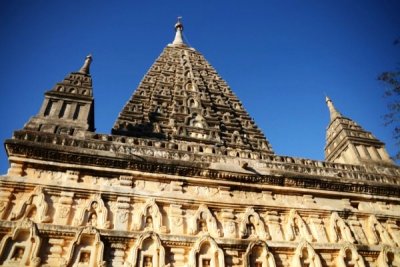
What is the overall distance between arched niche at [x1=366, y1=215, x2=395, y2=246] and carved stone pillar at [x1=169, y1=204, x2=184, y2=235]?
595 centimetres

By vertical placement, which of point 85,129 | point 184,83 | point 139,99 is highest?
point 184,83

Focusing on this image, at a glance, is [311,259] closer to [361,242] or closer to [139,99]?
[361,242]

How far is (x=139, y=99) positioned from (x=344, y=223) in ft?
36.7

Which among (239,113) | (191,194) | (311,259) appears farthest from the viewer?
(239,113)

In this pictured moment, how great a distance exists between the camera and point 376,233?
10.0m

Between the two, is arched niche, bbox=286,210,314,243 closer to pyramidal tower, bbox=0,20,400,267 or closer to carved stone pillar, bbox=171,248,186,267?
pyramidal tower, bbox=0,20,400,267

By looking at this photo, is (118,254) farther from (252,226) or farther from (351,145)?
(351,145)

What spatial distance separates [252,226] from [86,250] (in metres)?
4.51

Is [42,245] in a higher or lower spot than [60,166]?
Result: lower

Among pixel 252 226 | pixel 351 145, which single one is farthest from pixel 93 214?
pixel 351 145

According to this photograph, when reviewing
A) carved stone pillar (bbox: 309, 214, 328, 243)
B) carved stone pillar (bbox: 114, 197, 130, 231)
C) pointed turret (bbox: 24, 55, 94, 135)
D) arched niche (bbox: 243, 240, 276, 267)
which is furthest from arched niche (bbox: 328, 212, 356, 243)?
pointed turret (bbox: 24, 55, 94, 135)

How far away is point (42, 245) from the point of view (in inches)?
288

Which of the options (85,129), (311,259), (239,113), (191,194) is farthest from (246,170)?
(239,113)

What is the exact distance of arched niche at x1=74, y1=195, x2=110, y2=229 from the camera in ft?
26.1
